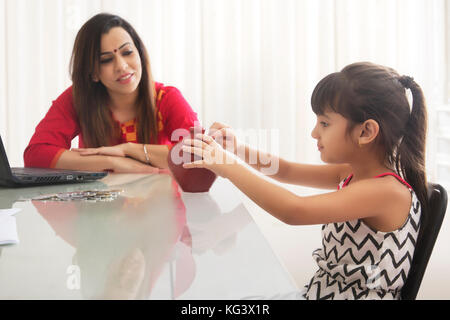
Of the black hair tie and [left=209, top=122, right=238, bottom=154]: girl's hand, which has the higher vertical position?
the black hair tie

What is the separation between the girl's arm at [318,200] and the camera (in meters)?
0.87

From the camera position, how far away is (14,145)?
288 cm

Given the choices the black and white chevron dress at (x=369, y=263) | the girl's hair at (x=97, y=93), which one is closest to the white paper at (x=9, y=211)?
the black and white chevron dress at (x=369, y=263)

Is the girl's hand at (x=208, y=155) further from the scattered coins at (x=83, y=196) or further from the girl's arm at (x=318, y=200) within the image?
the scattered coins at (x=83, y=196)

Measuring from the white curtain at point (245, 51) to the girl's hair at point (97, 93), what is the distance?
1.05m

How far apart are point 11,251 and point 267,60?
2497 mm

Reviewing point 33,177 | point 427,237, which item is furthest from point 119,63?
point 427,237

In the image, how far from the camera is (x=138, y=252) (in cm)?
58

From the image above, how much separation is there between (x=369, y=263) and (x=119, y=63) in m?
1.15

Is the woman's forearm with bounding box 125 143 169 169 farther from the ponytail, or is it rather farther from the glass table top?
the ponytail

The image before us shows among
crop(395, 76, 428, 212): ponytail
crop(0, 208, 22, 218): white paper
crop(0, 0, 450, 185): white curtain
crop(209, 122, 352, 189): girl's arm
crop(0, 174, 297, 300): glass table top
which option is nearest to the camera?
crop(0, 174, 297, 300): glass table top

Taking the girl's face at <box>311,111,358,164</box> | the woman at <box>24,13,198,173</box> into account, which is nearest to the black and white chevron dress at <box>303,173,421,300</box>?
the girl's face at <box>311,111,358,164</box>

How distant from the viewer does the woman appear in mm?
1750
